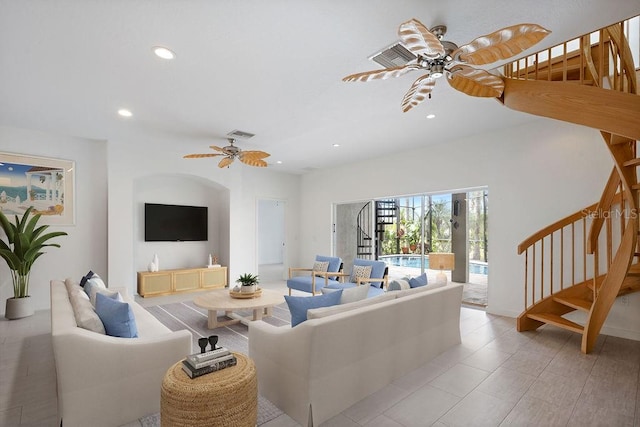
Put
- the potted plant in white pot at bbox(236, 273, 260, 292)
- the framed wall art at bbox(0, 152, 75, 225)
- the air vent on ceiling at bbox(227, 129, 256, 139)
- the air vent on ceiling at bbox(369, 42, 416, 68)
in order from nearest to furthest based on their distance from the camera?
the air vent on ceiling at bbox(369, 42, 416, 68) → the potted plant in white pot at bbox(236, 273, 260, 292) → the framed wall art at bbox(0, 152, 75, 225) → the air vent on ceiling at bbox(227, 129, 256, 139)

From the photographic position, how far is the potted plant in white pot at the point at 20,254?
14.7 ft

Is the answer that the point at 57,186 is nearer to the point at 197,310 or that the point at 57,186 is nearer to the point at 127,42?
the point at 197,310

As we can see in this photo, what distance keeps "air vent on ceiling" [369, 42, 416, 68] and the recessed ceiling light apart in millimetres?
1764

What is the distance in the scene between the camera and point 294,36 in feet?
8.23

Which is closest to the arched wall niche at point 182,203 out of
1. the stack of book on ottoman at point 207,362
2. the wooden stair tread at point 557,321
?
the stack of book on ottoman at point 207,362

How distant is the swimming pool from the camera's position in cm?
644

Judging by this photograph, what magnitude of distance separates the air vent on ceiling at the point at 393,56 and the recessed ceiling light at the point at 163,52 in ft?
5.79

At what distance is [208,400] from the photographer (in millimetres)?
1734

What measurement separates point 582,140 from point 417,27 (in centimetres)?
376

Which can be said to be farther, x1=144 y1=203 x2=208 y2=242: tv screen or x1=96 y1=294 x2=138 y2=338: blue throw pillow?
x1=144 y1=203 x2=208 y2=242: tv screen

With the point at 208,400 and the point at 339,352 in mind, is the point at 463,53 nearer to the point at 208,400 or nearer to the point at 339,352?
the point at 339,352

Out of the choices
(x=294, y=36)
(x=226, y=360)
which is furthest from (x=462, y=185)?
(x=226, y=360)

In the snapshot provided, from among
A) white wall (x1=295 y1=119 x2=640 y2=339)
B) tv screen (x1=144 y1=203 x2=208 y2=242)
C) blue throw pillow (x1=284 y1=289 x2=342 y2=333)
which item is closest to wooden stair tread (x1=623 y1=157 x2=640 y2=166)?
white wall (x1=295 y1=119 x2=640 y2=339)

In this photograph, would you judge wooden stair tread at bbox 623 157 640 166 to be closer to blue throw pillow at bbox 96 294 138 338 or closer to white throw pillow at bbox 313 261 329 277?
blue throw pillow at bbox 96 294 138 338
